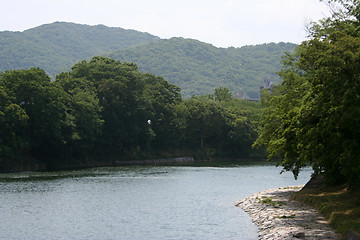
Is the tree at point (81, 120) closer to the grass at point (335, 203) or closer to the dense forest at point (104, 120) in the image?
the dense forest at point (104, 120)

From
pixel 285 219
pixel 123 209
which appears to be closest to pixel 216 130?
pixel 123 209

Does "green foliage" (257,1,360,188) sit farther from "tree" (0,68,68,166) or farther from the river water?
"tree" (0,68,68,166)

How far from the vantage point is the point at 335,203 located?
34.3m

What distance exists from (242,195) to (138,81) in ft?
238

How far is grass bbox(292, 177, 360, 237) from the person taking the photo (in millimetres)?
27780

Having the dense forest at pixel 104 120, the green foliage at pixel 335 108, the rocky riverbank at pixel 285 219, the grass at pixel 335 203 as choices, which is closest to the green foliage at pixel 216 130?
the dense forest at pixel 104 120

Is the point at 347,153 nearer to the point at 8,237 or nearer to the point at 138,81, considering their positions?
the point at 8,237

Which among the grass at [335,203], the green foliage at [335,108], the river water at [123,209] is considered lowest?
the river water at [123,209]

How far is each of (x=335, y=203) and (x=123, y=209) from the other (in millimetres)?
18603

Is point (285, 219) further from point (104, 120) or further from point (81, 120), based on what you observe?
point (104, 120)

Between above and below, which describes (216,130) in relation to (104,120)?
below

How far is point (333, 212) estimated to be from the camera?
3133 centimetres

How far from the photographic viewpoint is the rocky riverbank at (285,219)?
1108 inches

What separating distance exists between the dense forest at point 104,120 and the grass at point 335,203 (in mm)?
57061
